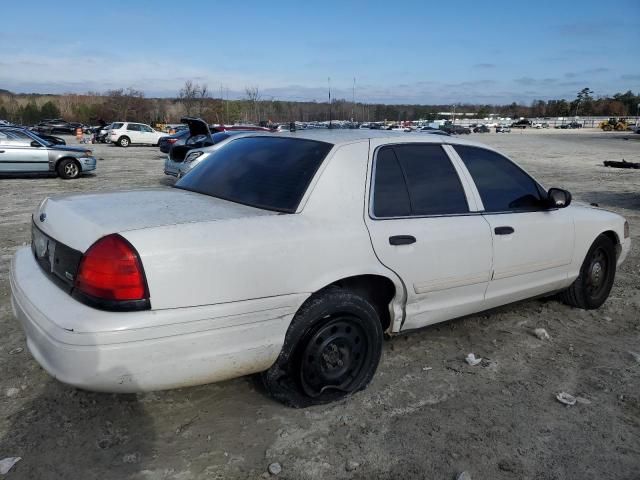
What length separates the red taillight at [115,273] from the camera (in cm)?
243

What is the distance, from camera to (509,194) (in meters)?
4.05

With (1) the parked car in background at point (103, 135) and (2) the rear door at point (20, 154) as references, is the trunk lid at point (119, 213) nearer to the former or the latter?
(2) the rear door at point (20, 154)

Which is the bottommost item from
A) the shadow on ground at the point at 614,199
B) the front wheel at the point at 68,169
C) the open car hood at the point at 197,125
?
the shadow on ground at the point at 614,199

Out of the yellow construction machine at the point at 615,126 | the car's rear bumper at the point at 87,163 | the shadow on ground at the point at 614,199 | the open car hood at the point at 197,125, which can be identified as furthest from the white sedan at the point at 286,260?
the yellow construction machine at the point at 615,126

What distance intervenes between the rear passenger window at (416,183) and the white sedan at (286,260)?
0.03ft

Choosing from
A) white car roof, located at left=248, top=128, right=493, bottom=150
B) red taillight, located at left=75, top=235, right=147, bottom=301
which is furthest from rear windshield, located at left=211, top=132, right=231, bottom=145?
red taillight, located at left=75, top=235, right=147, bottom=301

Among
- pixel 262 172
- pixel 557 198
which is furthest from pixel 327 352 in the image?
pixel 557 198

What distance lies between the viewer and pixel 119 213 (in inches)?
110

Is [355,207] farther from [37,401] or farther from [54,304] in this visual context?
[37,401]

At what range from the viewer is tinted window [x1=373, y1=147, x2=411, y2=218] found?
3.28 metres

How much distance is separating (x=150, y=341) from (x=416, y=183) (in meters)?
1.97

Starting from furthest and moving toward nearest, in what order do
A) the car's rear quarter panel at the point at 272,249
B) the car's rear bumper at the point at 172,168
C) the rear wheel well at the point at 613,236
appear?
1. the car's rear bumper at the point at 172,168
2. the rear wheel well at the point at 613,236
3. the car's rear quarter panel at the point at 272,249

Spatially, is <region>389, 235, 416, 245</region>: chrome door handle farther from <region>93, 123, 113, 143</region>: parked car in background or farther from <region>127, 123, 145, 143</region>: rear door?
<region>93, 123, 113, 143</region>: parked car in background

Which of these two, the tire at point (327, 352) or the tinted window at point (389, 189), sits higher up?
the tinted window at point (389, 189)
